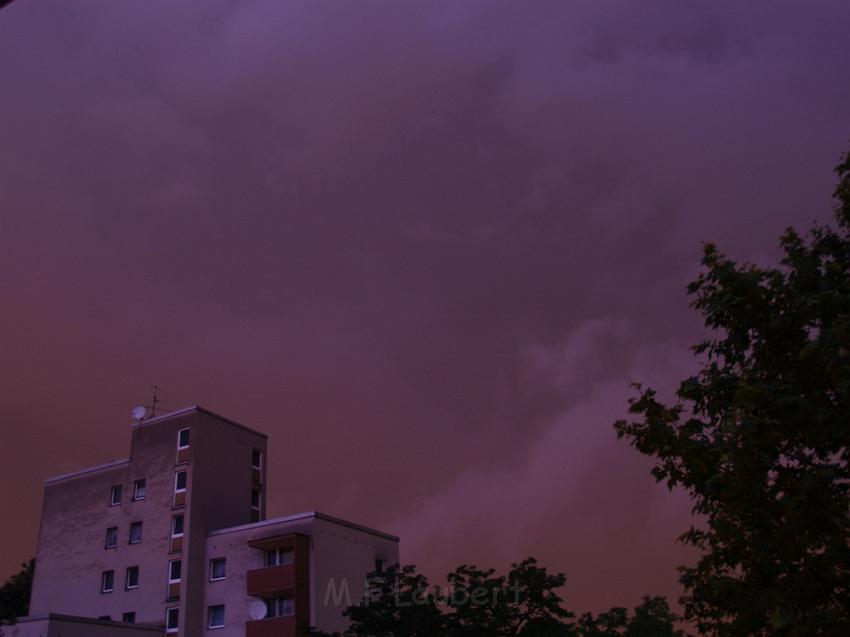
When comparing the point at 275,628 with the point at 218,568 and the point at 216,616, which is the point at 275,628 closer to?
the point at 216,616

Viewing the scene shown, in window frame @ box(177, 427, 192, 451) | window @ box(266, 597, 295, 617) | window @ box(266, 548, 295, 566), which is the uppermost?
window frame @ box(177, 427, 192, 451)

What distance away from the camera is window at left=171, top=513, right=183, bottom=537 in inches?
2182

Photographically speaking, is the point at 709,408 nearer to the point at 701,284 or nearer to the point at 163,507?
Result: the point at 701,284

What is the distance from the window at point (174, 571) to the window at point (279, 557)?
17.8 ft

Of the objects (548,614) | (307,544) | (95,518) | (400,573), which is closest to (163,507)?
(95,518)

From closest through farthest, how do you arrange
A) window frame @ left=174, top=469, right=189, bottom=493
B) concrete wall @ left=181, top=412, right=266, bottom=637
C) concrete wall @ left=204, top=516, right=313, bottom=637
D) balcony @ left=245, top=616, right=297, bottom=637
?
balcony @ left=245, top=616, right=297, bottom=637 < concrete wall @ left=204, top=516, right=313, bottom=637 < concrete wall @ left=181, top=412, right=266, bottom=637 < window frame @ left=174, top=469, right=189, bottom=493

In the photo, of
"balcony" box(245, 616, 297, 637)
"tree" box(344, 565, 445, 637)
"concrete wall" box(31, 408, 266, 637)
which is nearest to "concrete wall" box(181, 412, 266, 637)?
"concrete wall" box(31, 408, 266, 637)

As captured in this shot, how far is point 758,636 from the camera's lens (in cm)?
1519

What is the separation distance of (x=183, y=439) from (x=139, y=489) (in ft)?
14.7

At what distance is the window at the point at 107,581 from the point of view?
5702 cm

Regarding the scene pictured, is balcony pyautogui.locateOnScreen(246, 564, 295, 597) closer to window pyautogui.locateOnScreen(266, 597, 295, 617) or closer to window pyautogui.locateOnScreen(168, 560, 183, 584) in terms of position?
window pyautogui.locateOnScreen(266, 597, 295, 617)

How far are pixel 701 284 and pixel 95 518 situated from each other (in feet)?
168

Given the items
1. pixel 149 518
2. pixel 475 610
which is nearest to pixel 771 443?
pixel 475 610

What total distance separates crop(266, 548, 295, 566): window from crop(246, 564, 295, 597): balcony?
755mm
